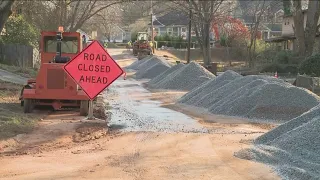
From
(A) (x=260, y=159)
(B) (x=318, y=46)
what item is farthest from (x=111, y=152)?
(B) (x=318, y=46)

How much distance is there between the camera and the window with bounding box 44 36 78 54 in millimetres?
17531

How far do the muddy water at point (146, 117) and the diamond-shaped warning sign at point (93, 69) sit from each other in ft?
4.36

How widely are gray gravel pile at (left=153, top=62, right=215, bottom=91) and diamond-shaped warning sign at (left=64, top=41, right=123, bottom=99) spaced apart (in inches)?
539

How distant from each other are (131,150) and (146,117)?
18.8 feet

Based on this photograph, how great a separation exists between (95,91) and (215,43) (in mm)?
67791

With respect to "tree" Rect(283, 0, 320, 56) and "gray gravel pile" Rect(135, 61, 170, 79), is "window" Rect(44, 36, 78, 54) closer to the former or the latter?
"gray gravel pile" Rect(135, 61, 170, 79)

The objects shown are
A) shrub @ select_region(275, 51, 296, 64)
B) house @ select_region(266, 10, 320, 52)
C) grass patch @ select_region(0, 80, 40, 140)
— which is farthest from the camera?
house @ select_region(266, 10, 320, 52)

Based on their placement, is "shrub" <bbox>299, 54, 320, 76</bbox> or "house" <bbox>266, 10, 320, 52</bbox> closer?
"shrub" <bbox>299, 54, 320, 76</bbox>

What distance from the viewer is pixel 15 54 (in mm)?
36688

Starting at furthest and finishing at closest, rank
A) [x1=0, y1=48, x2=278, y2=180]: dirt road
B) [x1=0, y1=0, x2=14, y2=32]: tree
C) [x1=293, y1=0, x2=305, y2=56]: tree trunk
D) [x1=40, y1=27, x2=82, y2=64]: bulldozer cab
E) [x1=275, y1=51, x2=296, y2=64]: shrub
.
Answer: [x1=275, y1=51, x2=296, y2=64]: shrub < [x1=293, y1=0, x2=305, y2=56]: tree trunk < [x1=40, y1=27, x2=82, y2=64]: bulldozer cab < [x1=0, y1=0, x2=14, y2=32]: tree < [x1=0, y1=48, x2=278, y2=180]: dirt road

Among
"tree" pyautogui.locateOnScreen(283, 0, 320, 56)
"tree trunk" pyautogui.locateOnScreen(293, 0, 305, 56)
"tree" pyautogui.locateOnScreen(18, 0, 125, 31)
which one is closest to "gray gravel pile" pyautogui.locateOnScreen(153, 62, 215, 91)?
"tree" pyautogui.locateOnScreen(18, 0, 125, 31)

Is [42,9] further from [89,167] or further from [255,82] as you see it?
[89,167]

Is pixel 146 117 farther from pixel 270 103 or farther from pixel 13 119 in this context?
pixel 13 119

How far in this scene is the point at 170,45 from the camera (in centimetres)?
9044
